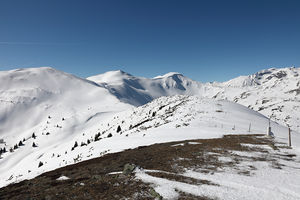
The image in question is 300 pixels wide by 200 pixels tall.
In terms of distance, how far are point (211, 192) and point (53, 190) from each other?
29.4ft

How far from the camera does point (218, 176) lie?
11.5 meters

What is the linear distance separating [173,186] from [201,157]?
7.53 meters

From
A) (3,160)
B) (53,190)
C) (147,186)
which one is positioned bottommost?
(3,160)

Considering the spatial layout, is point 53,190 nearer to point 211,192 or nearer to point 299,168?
point 211,192

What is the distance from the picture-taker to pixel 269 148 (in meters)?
20.0

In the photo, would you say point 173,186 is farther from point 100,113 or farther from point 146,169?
point 100,113

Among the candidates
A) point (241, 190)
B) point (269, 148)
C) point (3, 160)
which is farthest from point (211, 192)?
point (3, 160)

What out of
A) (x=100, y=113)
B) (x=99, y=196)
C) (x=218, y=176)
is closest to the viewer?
(x=99, y=196)

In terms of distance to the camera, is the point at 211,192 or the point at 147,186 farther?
the point at 147,186

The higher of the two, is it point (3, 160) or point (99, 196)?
point (99, 196)

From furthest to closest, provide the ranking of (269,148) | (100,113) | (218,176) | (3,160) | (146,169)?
(100,113)
(3,160)
(269,148)
(146,169)
(218,176)

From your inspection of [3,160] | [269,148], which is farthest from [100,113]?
[269,148]

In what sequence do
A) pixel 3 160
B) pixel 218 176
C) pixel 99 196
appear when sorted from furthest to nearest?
pixel 3 160
pixel 218 176
pixel 99 196

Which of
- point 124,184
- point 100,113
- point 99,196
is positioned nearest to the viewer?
point 99,196
